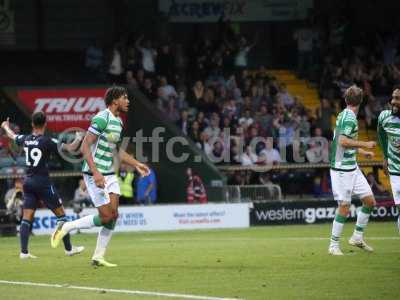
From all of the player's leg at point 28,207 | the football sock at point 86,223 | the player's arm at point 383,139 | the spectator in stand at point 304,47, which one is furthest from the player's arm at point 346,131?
the spectator in stand at point 304,47

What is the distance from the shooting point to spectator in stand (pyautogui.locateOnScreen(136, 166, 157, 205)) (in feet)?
93.9

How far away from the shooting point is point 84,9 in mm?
34906

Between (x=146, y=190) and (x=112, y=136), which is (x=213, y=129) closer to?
(x=146, y=190)

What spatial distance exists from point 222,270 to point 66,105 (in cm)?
1609

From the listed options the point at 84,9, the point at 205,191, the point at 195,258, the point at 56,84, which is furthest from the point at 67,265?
the point at 84,9

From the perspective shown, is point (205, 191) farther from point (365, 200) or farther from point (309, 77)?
point (365, 200)

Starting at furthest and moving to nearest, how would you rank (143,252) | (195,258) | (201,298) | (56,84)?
(56,84) < (143,252) < (195,258) < (201,298)

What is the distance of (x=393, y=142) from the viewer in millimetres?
16688

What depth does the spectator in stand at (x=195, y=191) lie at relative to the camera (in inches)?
1140

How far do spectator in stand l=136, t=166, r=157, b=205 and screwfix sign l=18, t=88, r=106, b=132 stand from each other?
2371mm

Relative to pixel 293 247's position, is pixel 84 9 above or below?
above

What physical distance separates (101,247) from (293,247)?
4.47m

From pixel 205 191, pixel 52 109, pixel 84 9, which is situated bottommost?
pixel 205 191

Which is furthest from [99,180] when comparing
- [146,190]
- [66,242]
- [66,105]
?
[66,105]
